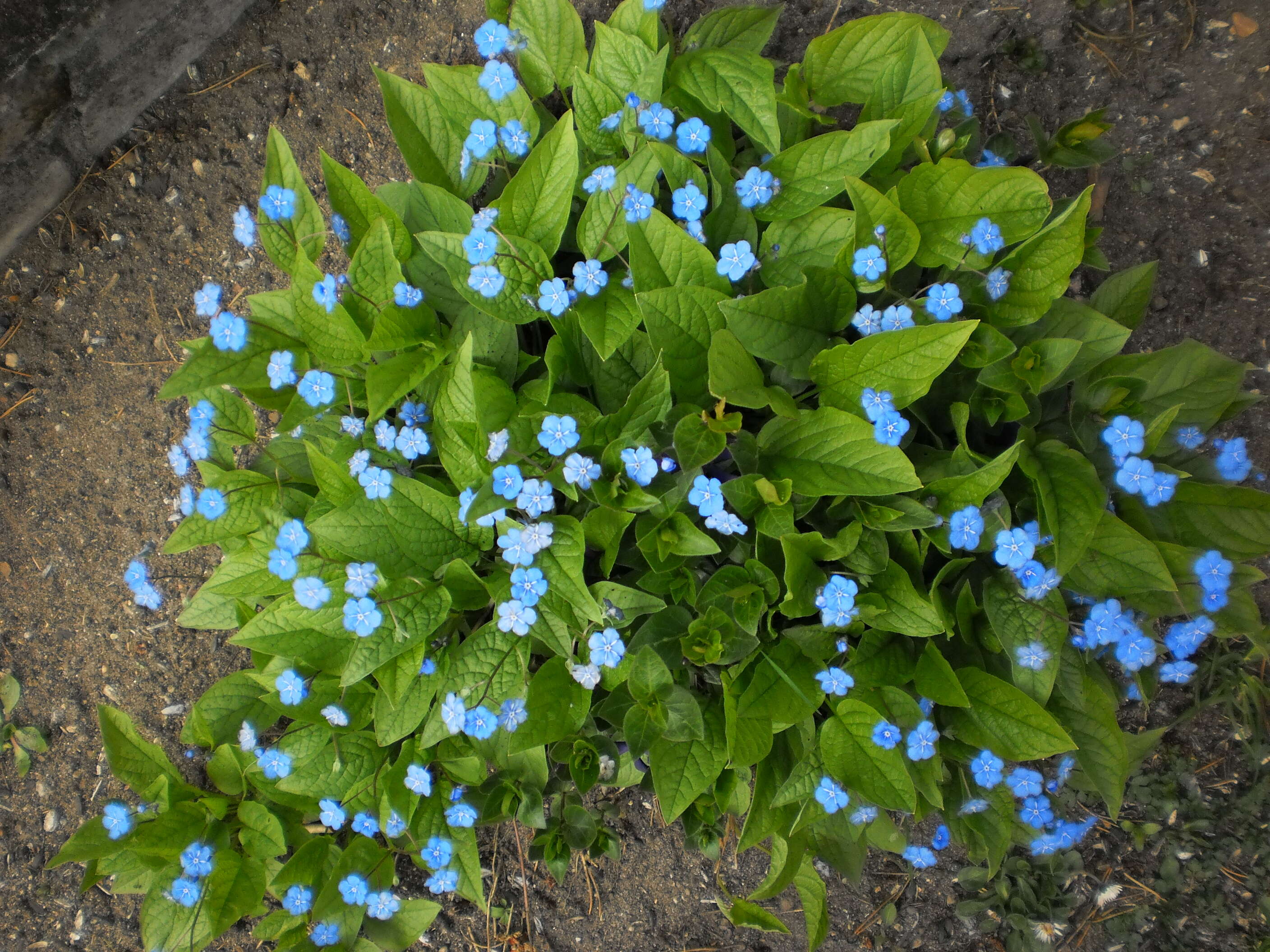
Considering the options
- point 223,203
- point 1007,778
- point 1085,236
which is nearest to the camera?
point 1007,778

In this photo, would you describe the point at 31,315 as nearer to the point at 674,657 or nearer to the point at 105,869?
the point at 105,869

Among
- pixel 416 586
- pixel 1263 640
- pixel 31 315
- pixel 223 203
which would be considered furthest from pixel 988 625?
pixel 31 315

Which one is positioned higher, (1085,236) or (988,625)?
(1085,236)

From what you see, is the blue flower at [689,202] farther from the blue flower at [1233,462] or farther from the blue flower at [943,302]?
the blue flower at [1233,462]

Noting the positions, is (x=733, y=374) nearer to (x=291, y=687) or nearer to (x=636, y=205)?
(x=636, y=205)

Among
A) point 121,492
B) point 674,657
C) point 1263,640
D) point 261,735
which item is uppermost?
point 121,492

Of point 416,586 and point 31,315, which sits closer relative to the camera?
point 416,586

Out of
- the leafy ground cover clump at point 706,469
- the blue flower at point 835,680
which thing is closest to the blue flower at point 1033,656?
the leafy ground cover clump at point 706,469
